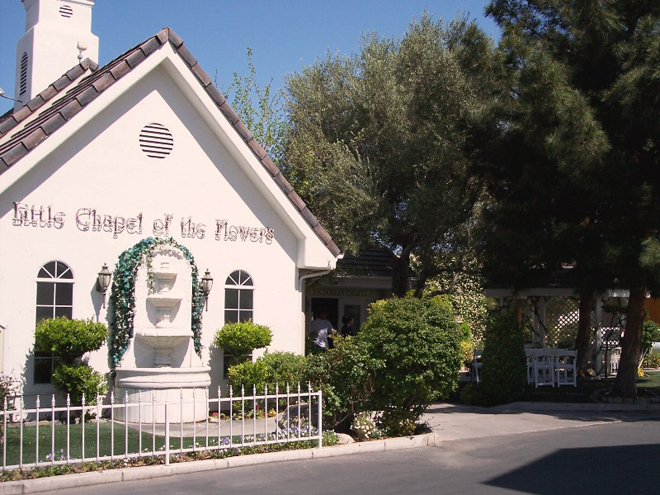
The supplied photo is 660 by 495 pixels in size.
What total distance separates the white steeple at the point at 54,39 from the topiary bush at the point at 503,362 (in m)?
11.7

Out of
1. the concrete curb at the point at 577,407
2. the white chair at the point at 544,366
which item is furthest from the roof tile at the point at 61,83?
the white chair at the point at 544,366

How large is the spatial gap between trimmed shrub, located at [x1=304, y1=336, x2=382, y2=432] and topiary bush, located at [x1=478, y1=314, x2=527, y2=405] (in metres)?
5.25

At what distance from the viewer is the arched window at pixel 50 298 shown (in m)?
13.5

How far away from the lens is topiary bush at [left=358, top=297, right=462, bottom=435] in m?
11.6

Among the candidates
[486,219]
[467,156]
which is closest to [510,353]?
[486,219]

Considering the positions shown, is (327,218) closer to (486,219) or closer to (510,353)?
(486,219)

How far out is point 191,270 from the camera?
14.6 m

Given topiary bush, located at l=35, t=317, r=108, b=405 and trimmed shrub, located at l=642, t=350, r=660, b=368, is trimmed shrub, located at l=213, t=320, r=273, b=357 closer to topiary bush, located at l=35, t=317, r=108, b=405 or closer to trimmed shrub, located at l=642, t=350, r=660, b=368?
topiary bush, located at l=35, t=317, r=108, b=405

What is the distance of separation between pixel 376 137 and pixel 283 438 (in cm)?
1144

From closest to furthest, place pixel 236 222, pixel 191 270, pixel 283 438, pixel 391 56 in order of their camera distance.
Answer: pixel 283 438
pixel 191 270
pixel 236 222
pixel 391 56

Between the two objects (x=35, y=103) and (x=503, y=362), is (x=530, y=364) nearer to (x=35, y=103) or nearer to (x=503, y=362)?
(x=503, y=362)

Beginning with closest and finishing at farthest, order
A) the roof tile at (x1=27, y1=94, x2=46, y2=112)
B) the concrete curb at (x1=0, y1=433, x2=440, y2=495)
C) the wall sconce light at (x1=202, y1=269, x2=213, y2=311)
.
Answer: the concrete curb at (x1=0, y1=433, x2=440, y2=495), the wall sconce light at (x1=202, y1=269, x2=213, y2=311), the roof tile at (x1=27, y1=94, x2=46, y2=112)

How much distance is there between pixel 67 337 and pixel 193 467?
430 centimetres

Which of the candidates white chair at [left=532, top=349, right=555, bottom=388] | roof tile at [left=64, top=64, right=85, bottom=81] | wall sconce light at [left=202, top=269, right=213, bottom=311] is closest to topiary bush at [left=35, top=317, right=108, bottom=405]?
wall sconce light at [left=202, top=269, right=213, bottom=311]
